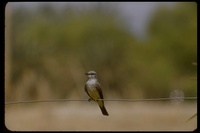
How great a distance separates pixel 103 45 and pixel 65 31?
3.93 feet

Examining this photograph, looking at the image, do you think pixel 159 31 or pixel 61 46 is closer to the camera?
pixel 61 46

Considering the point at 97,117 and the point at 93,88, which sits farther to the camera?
the point at 97,117

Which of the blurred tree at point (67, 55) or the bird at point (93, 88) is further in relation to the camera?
the blurred tree at point (67, 55)

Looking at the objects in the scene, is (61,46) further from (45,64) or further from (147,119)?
(147,119)

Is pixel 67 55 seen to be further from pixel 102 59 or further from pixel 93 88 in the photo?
pixel 93 88

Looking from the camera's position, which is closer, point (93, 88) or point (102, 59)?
point (93, 88)

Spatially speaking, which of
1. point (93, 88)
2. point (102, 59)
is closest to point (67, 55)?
point (102, 59)

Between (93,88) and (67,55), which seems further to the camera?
(67,55)

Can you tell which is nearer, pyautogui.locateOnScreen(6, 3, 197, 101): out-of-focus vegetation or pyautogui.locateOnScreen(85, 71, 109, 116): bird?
pyautogui.locateOnScreen(85, 71, 109, 116): bird

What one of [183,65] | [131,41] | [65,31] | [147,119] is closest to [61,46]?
[65,31]

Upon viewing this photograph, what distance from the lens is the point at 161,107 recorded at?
12305 millimetres

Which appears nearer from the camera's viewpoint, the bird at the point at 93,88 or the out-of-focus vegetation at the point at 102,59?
the bird at the point at 93,88

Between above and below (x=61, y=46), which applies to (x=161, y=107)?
below

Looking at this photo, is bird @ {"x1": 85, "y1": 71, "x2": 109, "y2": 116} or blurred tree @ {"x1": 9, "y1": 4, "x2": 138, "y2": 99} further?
blurred tree @ {"x1": 9, "y1": 4, "x2": 138, "y2": 99}
